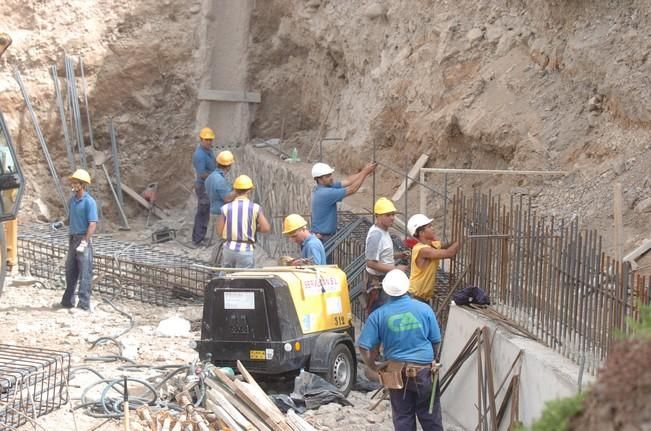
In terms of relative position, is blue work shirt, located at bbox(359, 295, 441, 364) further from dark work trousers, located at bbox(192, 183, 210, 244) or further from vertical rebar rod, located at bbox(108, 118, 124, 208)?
Result: vertical rebar rod, located at bbox(108, 118, 124, 208)

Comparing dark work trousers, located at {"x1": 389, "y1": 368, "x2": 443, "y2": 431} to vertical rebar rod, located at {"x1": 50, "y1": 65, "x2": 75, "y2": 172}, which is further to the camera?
vertical rebar rod, located at {"x1": 50, "y1": 65, "x2": 75, "y2": 172}

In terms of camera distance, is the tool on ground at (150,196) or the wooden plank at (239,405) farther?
the tool on ground at (150,196)

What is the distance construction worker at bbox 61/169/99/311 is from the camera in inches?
491

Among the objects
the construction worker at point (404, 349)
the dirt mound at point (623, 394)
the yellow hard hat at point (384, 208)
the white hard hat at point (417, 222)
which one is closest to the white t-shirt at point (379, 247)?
the yellow hard hat at point (384, 208)

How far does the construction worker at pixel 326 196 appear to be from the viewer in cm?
1121

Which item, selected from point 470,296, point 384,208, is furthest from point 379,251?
point 470,296

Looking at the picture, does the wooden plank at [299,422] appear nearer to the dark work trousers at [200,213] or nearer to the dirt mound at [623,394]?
the dirt mound at [623,394]

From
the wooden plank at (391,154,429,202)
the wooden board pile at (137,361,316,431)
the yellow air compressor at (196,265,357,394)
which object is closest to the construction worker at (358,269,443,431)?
the wooden board pile at (137,361,316,431)

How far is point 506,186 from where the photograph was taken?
12.6 m

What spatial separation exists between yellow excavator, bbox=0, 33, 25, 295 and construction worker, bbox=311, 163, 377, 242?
10.5 feet

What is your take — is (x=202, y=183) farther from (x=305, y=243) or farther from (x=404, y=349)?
(x=404, y=349)

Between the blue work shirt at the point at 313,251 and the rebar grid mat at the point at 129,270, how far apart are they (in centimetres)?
338

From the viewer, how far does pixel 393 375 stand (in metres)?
7.61

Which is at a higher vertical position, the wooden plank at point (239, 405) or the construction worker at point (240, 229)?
the construction worker at point (240, 229)
